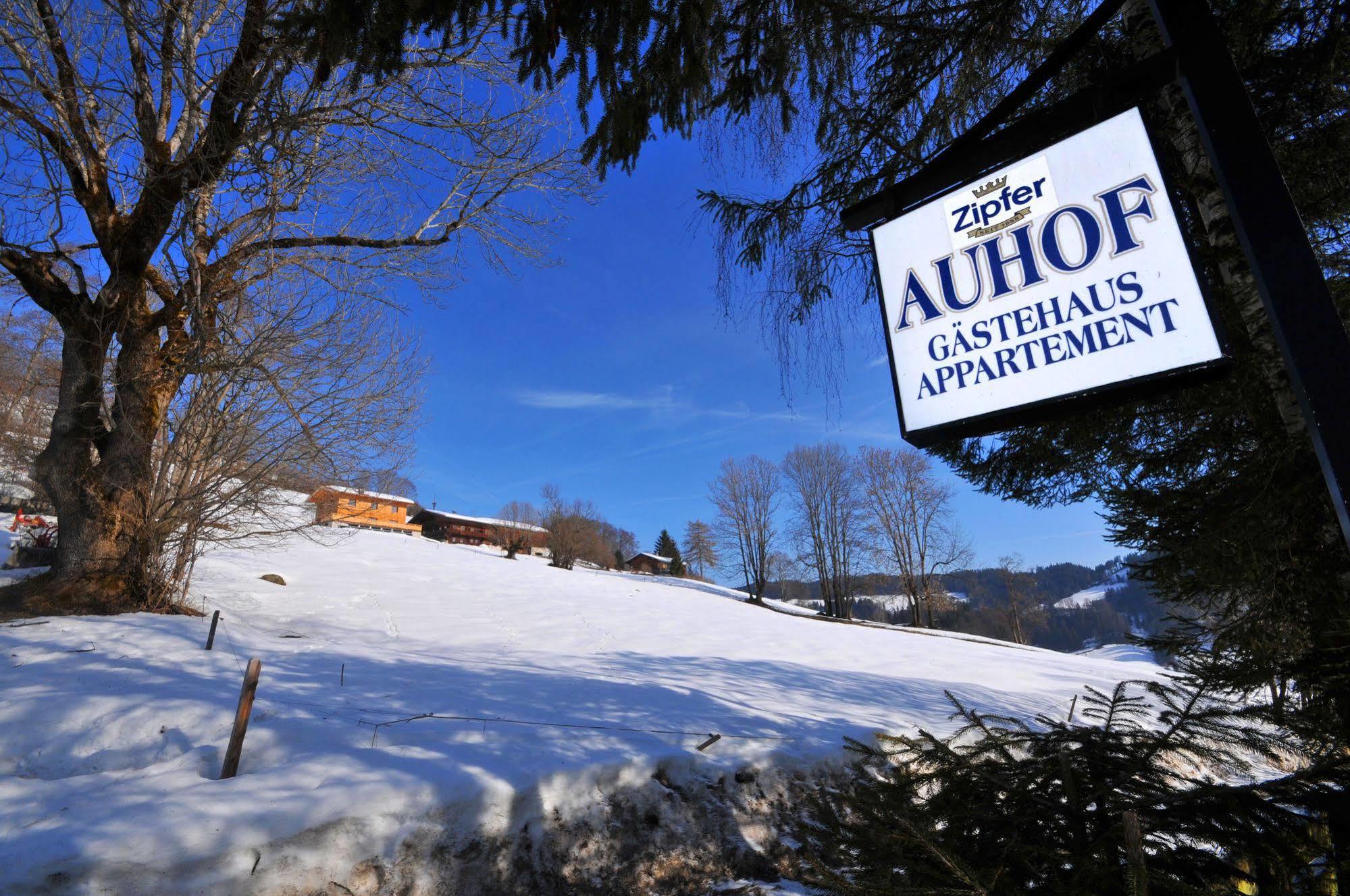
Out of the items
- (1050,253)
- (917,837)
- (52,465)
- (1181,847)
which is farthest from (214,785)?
(52,465)

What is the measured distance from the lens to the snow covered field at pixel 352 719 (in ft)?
9.38

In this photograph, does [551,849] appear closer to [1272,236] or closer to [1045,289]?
[1045,289]

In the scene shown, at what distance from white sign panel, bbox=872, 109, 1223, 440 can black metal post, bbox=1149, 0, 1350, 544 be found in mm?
138

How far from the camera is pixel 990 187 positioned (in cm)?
200

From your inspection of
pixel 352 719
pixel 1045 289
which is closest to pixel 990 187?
pixel 1045 289

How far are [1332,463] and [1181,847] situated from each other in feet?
3.22

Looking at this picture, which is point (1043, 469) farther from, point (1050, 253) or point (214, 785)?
point (214, 785)

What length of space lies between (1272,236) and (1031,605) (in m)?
42.3

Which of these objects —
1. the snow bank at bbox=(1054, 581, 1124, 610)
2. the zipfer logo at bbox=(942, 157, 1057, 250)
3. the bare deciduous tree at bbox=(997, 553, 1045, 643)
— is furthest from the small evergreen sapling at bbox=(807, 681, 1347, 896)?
the snow bank at bbox=(1054, 581, 1124, 610)

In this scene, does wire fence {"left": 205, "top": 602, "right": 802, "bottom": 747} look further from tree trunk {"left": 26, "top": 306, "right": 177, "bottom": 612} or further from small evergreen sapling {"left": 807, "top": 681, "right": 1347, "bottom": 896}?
tree trunk {"left": 26, "top": 306, "right": 177, "bottom": 612}

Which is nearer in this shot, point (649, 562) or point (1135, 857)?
point (1135, 857)

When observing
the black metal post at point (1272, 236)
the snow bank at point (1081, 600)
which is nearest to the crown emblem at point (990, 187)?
the black metal post at point (1272, 236)

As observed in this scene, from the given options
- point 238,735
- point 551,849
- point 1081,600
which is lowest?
point 551,849

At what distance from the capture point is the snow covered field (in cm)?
286
